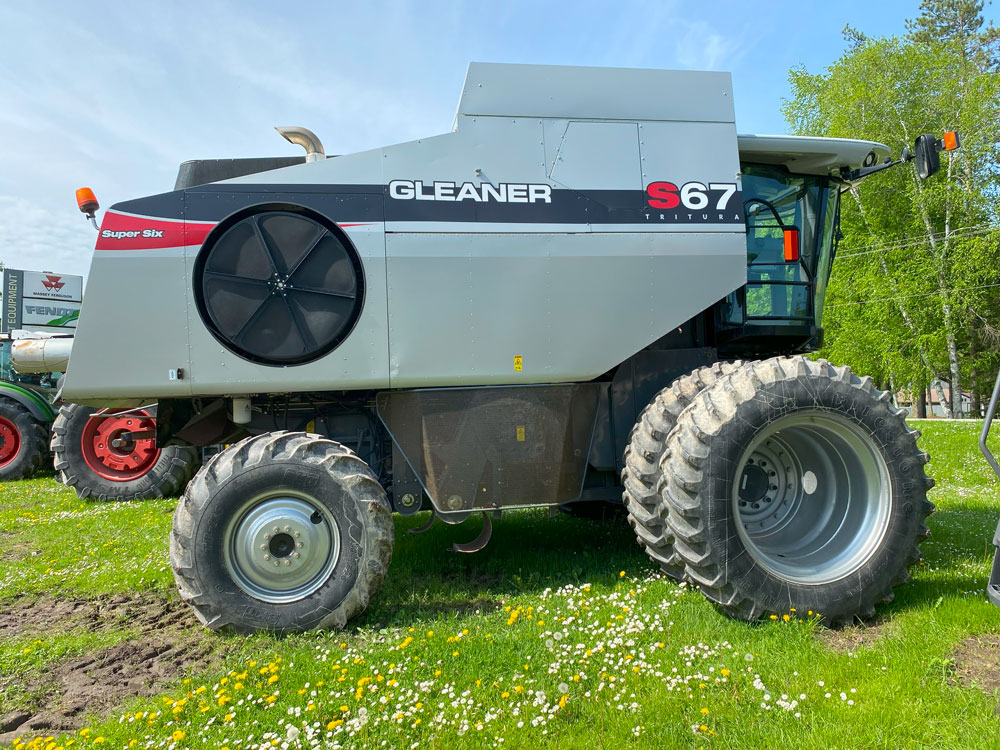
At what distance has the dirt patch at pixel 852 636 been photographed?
357 cm

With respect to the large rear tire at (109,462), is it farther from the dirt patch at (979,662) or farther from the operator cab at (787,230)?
the dirt patch at (979,662)

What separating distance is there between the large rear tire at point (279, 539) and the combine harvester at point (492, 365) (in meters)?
0.02

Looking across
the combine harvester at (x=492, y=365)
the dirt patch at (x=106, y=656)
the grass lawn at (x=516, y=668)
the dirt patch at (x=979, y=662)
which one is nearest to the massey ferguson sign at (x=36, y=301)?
the dirt patch at (x=106, y=656)

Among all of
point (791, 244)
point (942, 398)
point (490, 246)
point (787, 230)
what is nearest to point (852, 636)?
point (791, 244)

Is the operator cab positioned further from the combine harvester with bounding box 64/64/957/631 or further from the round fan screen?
the round fan screen

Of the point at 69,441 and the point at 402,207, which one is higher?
the point at 402,207

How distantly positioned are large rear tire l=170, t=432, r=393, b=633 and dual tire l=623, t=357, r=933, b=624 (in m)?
1.76

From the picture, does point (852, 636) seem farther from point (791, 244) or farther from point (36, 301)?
point (36, 301)

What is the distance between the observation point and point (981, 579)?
4.27 metres

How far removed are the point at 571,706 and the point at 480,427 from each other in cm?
191

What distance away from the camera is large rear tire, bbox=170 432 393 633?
3.86m

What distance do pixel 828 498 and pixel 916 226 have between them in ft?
81.8

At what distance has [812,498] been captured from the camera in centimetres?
450

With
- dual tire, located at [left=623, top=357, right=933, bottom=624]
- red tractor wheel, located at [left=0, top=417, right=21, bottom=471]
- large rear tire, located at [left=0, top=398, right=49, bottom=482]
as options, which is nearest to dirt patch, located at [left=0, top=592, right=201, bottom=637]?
dual tire, located at [left=623, top=357, right=933, bottom=624]
